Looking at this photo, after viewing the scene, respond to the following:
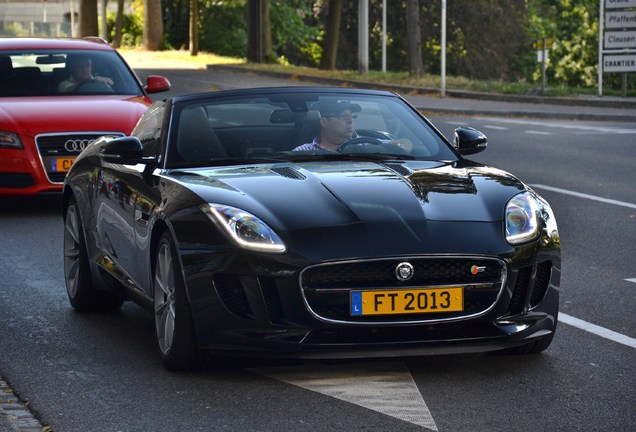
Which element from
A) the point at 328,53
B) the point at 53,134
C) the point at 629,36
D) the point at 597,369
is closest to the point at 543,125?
Result: the point at 629,36

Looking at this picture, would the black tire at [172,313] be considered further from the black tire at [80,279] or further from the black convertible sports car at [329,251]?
the black tire at [80,279]

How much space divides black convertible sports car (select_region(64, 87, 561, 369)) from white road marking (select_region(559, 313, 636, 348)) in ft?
2.23

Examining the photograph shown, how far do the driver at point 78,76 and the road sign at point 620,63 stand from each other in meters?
22.0

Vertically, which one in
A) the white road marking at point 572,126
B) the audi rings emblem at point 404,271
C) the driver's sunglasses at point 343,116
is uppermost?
the driver's sunglasses at point 343,116

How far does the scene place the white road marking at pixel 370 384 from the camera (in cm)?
604

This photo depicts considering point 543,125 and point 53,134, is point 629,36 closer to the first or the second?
point 543,125

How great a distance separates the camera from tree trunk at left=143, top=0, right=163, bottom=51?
212 feet

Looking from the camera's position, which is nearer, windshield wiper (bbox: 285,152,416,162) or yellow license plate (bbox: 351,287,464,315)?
yellow license plate (bbox: 351,287,464,315)

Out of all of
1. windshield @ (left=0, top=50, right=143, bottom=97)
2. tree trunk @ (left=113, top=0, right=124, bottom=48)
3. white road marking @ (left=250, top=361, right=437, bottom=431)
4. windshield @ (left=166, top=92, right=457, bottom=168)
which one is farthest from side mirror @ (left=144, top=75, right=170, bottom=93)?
tree trunk @ (left=113, top=0, right=124, bottom=48)

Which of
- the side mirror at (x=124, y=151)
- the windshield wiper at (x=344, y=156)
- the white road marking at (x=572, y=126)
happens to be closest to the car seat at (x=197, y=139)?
the side mirror at (x=124, y=151)

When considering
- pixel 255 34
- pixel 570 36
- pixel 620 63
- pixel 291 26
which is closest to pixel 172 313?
pixel 620 63

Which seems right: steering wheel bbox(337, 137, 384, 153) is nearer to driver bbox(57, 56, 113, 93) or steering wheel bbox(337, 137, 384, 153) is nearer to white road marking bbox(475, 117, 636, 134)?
driver bbox(57, 56, 113, 93)

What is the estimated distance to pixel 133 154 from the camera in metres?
7.73

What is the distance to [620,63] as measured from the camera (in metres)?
35.7
